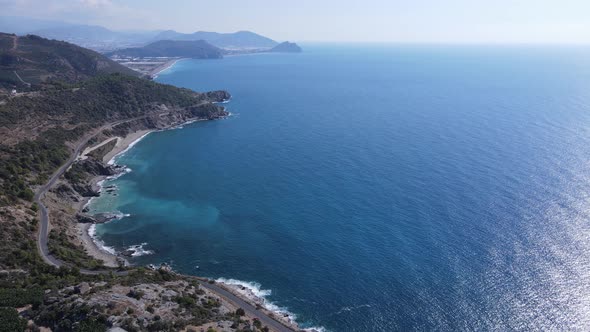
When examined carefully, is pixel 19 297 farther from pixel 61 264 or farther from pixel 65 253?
pixel 65 253

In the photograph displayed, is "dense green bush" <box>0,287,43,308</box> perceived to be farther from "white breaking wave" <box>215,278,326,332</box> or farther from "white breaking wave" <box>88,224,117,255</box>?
"white breaking wave" <box>88,224,117,255</box>

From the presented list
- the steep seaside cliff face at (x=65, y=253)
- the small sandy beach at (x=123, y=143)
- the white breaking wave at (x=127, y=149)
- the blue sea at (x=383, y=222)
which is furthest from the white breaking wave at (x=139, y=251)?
the small sandy beach at (x=123, y=143)

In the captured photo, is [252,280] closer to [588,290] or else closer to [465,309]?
[465,309]

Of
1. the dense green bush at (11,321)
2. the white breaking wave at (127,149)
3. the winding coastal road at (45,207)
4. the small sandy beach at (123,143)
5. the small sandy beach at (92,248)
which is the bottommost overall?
the small sandy beach at (92,248)

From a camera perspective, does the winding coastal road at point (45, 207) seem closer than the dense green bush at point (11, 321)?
No

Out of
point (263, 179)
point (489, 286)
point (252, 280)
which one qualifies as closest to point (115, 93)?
point (263, 179)

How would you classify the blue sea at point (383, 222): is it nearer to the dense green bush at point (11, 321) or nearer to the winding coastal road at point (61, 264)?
the winding coastal road at point (61, 264)

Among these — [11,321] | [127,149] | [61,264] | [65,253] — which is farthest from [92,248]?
[127,149]

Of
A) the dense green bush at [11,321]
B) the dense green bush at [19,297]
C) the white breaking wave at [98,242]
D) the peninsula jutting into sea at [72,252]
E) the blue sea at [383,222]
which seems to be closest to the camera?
the dense green bush at [11,321]
